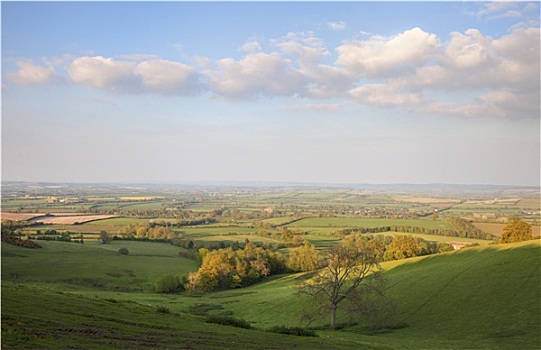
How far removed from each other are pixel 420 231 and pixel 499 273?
9690 cm

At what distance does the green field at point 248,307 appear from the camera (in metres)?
21.8

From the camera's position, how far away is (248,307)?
56.5 m

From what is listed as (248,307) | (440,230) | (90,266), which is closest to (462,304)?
(248,307)

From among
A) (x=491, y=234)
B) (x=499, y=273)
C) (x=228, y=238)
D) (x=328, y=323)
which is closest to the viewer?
(x=328, y=323)

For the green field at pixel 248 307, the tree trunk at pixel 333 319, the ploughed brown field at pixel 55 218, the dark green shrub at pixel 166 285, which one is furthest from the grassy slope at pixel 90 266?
the tree trunk at pixel 333 319

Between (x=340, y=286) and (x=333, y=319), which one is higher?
(x=340, y=286)

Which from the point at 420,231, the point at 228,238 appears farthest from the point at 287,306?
A: the point at 420,231

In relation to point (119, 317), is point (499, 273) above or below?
below

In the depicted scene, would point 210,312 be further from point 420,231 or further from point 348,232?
point 420,231

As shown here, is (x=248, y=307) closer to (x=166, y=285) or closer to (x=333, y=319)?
(x=333, y=319)

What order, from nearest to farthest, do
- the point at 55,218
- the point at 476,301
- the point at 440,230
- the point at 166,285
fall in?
the point at 476,301, the point at 166,285, the point at 440,230, the point at 55,218

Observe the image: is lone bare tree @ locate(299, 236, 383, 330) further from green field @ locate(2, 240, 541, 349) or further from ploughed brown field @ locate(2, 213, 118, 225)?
ploughed brown field @ locate(2, 213, 118, 225)

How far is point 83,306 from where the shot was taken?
90.8 ft

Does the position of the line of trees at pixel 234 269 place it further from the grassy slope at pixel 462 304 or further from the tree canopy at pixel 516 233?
the tree canopy at pixel 516 233
